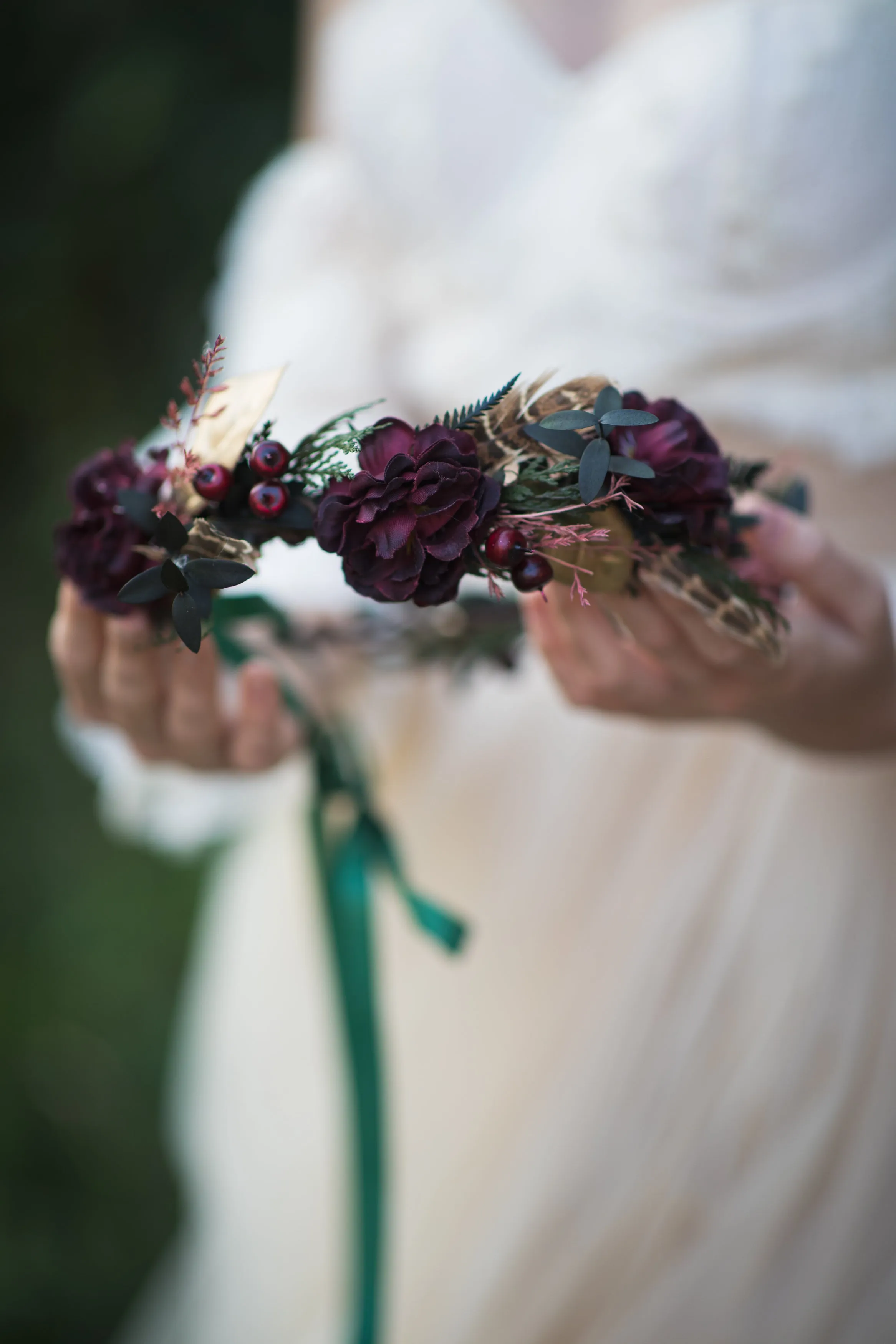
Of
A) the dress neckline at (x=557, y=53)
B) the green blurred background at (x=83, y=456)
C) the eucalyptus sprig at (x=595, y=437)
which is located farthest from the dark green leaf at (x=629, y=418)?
the green blurred background at (x=83, y=456)

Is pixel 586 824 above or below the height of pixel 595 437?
below

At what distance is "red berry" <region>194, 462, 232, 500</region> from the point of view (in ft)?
1.40

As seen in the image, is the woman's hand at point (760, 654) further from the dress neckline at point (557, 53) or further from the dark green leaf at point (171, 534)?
the dress neckline at point (557, 53)

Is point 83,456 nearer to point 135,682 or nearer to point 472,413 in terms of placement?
point 135,682

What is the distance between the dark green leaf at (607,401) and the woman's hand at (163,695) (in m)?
0.30

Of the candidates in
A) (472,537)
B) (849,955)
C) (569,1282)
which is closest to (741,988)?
(849,955)

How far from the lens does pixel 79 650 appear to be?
24.7 inches

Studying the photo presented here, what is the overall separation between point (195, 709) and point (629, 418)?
1.27 ft

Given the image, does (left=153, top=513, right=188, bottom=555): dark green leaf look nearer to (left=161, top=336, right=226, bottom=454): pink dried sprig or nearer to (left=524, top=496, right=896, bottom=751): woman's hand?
(left=161, top=336, right=226, bottom=454): pink dried sprig

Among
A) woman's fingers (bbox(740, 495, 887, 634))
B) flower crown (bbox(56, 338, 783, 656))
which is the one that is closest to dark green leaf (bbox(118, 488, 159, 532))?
flower crown (bbox(56, 338, 783, 656))

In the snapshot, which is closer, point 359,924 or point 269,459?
point 269,459

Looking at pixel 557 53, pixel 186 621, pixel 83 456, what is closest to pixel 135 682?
pixel 186 621

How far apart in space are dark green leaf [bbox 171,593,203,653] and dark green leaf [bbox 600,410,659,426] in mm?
179

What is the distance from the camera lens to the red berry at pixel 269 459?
16.6 inches
